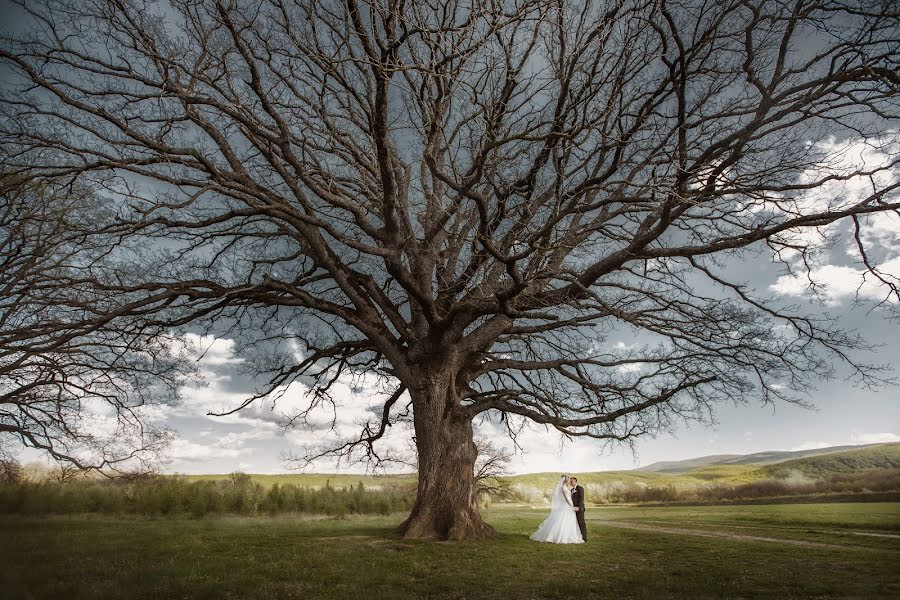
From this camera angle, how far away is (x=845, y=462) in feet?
59.1

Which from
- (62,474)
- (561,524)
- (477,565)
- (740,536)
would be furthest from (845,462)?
(62,474)

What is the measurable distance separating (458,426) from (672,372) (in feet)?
17.9

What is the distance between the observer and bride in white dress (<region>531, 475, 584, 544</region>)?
12.8 m

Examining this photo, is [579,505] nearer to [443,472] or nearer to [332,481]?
[443,472]

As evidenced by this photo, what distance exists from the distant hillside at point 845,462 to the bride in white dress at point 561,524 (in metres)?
9.27

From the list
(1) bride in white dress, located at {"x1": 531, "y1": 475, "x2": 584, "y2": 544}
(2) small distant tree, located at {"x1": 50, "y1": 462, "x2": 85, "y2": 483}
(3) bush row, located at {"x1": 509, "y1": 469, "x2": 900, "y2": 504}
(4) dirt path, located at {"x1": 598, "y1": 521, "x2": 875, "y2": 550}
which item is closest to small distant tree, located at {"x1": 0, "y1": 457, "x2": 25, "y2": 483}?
(2) small distant tree, located at {"x1": 50, "y1": 462, "x2": 85, "y2": 483}

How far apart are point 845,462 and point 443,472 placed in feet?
50.5

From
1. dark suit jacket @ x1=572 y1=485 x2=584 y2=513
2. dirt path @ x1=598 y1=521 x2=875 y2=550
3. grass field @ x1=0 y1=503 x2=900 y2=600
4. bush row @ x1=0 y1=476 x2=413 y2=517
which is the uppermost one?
bush row @ x1=0 y1=476 x2=413 y2=517

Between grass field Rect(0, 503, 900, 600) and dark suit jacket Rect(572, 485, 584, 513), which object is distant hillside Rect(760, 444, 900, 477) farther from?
dark suit jacket Rect(572, 485, 584, 513)

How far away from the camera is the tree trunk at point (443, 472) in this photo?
37.2 feet

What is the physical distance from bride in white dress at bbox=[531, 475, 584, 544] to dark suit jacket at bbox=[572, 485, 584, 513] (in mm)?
124

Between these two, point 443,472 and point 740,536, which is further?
point 740,536

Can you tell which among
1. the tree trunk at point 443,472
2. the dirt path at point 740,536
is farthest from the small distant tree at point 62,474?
the dirt path at point 740,536

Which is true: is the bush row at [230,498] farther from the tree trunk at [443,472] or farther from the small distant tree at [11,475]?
the tree trunk at [443,472]
